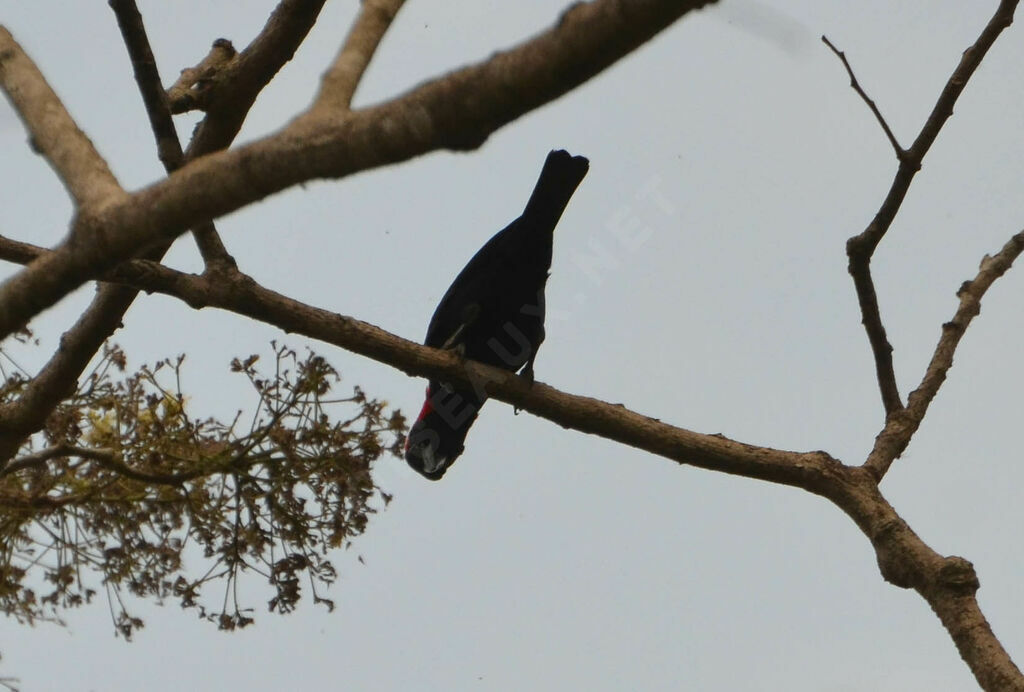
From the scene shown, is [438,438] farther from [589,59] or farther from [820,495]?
[589,59]

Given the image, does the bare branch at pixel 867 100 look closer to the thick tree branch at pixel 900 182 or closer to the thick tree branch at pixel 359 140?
the thick tree branch at pixel 900 182

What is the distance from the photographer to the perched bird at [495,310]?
4.99m

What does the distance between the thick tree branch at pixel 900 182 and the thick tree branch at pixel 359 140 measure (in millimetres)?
1904

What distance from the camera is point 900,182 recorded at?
3363mm

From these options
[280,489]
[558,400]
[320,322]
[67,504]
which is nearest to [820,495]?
[558,400]

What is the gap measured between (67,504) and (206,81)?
189 centimetres

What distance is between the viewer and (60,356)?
12.8 ft

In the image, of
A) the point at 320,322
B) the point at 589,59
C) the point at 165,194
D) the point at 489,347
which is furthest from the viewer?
the point at 489,347

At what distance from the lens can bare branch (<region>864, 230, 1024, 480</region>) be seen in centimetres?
363

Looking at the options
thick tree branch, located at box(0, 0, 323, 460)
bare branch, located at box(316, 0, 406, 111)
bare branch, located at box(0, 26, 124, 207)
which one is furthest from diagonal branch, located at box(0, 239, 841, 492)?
bare branch, located at box(316, 0, 406, 111)

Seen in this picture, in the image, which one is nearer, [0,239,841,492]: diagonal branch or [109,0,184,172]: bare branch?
[109,0,184,172]: bare branch

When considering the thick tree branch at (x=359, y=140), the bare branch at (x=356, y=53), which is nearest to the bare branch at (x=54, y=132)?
the thick tree branch at (x=359, y=140)

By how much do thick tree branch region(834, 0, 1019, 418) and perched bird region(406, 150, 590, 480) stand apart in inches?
66.1

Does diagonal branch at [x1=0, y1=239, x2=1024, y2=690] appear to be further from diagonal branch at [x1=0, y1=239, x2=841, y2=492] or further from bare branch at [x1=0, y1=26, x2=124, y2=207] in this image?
bare branch at [x1=0, y1=26, x2=124, y2=207]
